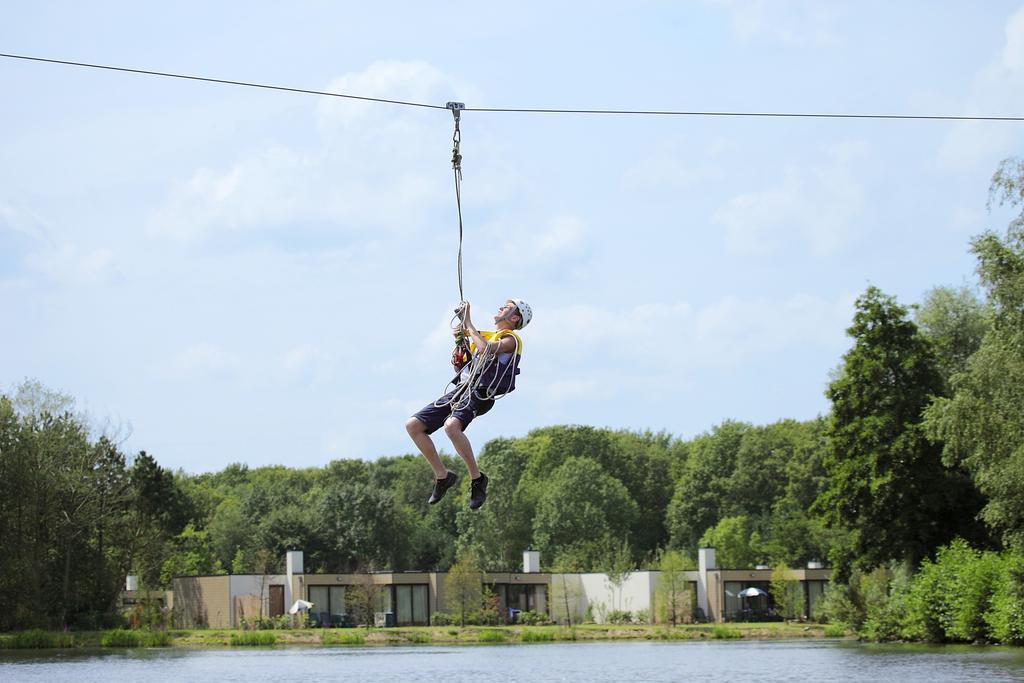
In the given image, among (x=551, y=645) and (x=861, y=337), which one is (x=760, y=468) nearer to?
(x=551, y=645)

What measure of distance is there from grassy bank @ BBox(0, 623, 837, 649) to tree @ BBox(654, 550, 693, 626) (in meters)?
2.40

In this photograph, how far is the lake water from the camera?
3938 centimetres

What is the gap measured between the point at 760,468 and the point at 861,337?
51.7 meters

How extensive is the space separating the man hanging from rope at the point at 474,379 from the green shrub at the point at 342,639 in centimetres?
5567

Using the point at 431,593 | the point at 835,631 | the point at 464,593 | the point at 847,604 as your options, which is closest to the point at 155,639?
the point at 464,593

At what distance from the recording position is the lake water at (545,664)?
39375 millimetres

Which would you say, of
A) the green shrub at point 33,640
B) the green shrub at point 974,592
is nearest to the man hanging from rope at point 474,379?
the green shrub at point 974,592

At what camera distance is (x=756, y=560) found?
3669 inches

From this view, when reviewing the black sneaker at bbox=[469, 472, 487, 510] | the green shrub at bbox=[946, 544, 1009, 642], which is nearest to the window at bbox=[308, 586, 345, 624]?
the green shrub at bbox=[946, 544, 1009, 642]

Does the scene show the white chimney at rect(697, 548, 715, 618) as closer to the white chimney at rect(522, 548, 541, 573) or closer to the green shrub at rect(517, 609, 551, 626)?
the green shrub at rect(517, 609, 551, 626)

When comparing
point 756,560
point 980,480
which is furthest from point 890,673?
point 756,560

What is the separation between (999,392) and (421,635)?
39.0 m

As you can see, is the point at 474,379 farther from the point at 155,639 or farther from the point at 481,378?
the point at 155,639

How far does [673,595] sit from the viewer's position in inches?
3049
